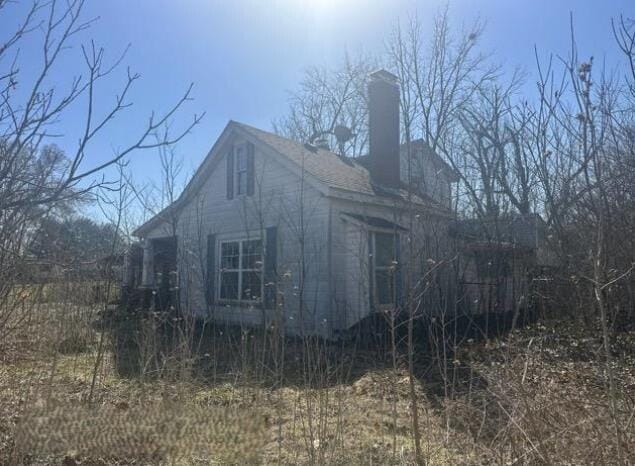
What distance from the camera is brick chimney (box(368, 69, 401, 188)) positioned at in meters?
13.5

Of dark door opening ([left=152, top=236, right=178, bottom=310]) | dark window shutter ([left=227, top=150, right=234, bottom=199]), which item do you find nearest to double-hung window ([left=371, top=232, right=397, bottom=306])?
dark window shutter ([left=227, top=150, right=234, bottom=199])

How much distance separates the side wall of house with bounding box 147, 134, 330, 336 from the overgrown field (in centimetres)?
385

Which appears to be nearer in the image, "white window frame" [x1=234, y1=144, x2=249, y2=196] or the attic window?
the attic window

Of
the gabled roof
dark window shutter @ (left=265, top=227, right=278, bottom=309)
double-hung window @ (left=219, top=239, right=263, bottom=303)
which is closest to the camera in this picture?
the gabled roof

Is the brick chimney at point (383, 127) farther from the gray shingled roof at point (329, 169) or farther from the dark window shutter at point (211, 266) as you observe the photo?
the dark window shutter at point (211, 266)

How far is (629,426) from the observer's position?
2.84 metres

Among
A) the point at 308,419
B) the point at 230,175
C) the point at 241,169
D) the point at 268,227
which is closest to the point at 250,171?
the point at 241,169

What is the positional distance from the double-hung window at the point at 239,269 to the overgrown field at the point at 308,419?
5557 millimetres

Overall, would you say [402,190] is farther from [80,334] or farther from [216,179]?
[80,334]

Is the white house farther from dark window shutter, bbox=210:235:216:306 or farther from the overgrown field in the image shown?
the overgrown field

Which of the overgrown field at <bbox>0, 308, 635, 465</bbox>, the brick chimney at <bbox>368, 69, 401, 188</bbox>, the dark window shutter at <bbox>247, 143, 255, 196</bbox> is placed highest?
the brick chimney at <bbox>368, 69, 401, 188</bbox>

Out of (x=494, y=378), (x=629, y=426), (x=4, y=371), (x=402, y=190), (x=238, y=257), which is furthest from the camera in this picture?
(x=402, y=190)

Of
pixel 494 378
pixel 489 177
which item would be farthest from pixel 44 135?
pixel 489 177

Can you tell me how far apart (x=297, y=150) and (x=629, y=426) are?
1079 centimetres
